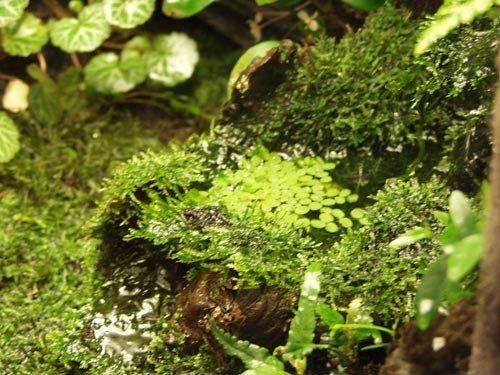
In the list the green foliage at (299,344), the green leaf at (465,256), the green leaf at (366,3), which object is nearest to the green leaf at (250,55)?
the green leaf at (366,3)

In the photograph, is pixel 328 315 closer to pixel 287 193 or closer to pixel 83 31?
pixel 287 193

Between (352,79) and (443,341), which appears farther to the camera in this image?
(352,79)

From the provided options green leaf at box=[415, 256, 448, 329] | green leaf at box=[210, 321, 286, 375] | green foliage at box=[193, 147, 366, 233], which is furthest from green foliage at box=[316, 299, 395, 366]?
green foliage at box=[193, 147, 366, 233]

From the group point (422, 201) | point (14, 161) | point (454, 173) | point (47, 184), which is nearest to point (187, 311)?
point (422, 201)

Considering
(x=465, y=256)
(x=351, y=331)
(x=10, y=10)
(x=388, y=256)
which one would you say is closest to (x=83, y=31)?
(x=10, y=10)

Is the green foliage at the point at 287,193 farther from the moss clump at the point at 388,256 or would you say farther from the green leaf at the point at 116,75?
the green leaf at the point at 116,75

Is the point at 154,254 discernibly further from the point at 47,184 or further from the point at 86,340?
the point at 47,184

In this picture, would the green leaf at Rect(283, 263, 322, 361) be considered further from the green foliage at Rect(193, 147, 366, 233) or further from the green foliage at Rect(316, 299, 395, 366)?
the green foliage at Rect(193, 147, 366, 233)
